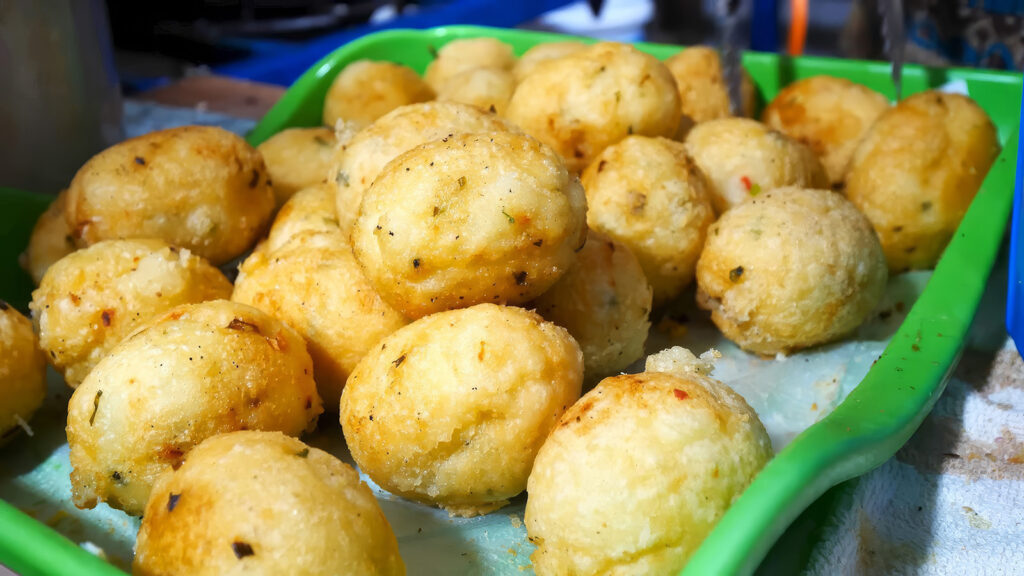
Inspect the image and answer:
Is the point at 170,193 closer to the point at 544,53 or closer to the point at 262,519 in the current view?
the point at 262,519

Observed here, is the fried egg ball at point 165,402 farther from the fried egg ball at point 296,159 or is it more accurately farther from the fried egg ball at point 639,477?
the fried egg ball at point 296,159

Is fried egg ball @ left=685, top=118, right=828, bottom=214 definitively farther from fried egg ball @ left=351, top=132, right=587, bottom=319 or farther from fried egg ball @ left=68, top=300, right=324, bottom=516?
fried egg ball @ left=68, top=300, right=324, bottom=516

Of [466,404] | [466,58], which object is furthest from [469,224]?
[466,58]

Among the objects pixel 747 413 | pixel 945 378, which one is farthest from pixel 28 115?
pixel 945 378

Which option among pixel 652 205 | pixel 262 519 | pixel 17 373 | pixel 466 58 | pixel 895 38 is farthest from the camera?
pixel 466 58

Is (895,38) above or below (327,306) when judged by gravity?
above
